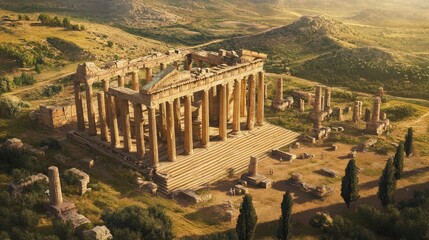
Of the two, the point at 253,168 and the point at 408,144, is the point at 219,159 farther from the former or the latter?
the point at 408,144

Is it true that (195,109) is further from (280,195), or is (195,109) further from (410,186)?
(410,186)

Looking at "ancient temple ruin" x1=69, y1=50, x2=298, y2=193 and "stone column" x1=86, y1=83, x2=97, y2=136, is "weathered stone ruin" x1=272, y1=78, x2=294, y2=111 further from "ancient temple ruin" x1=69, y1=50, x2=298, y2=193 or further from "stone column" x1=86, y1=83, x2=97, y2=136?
"stone column" x1=86, y1=83, x2=97, y2=136

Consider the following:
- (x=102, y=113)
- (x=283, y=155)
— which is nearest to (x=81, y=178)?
(x=102, y=113)

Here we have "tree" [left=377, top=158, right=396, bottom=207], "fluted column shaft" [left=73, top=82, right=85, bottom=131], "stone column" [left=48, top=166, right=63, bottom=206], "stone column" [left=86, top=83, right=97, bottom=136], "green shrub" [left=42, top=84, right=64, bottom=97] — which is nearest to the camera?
"stone column" [left=48, top=166, right=63, bottom=206]

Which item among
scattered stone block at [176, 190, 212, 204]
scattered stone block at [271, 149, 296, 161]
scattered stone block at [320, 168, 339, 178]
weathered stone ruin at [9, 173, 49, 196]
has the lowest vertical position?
scattered stone block at [320, 168, 339, 178]

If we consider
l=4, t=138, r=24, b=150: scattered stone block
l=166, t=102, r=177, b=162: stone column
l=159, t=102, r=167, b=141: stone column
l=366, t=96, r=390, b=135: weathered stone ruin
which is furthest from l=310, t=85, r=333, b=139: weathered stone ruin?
l=4, t=138, r=24, b=150: scattered stone block

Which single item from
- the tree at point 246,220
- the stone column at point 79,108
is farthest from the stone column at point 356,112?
the stone column at point 79,108

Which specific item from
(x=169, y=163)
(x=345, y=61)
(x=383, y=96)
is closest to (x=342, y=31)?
(x=345, y=61)

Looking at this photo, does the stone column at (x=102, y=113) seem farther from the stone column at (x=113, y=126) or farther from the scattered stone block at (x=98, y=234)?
the scattered stone block at (x=98, y=234)
